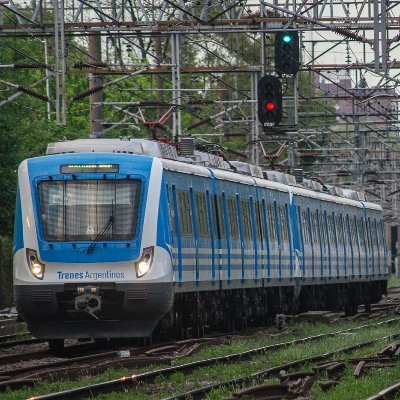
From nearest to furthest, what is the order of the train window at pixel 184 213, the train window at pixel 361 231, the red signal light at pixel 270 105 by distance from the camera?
the train window at pixel 184 213 < the red signal light at pixel 270 105 < the train window at pixel 361 231

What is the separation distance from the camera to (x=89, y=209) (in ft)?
67.4

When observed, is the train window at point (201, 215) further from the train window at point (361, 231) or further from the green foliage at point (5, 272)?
the train window at point (361, 231)

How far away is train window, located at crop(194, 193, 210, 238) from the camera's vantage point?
78.1 feet

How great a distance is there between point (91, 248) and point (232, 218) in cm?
653

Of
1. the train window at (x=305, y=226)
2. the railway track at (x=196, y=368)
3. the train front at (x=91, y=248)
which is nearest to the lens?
the railway track at (x=196, y=368)

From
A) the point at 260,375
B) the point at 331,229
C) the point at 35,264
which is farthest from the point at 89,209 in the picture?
the point at 331,229

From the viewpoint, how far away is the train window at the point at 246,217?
27500mm

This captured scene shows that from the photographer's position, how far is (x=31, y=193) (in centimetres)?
2070

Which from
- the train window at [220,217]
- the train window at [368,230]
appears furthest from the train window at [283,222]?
the train window at [368,230]

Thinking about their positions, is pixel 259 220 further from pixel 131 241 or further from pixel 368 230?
pixel 368 230

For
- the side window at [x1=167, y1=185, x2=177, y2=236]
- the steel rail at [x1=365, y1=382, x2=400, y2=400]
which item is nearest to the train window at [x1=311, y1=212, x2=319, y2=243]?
the side window at [x1=167, y1=185, x2=177, y2=236]

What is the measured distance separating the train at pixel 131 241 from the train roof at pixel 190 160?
0.03 meters

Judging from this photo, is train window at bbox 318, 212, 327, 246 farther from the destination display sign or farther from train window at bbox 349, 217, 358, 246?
the destination display sign

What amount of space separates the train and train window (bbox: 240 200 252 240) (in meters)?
0.04
